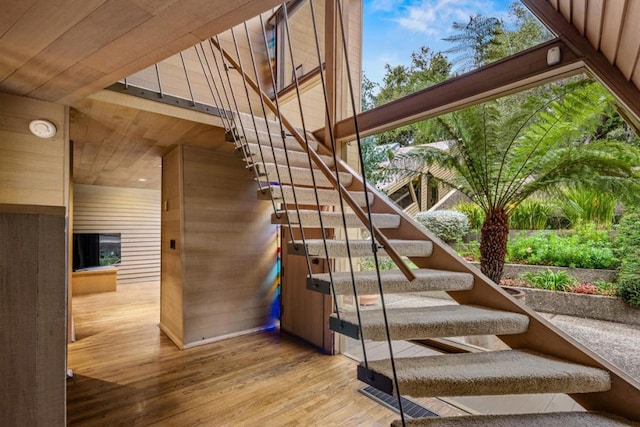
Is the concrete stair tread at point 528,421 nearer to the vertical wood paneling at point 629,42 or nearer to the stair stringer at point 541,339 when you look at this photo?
the stair stringer at point 541,339

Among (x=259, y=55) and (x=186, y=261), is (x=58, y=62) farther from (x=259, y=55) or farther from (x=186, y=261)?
(x=259, y=55)

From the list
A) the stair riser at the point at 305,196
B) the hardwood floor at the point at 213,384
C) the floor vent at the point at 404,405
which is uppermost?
the stair riser at the point at 305,196

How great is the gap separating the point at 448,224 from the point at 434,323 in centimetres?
176

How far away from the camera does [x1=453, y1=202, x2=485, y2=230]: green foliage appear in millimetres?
2955

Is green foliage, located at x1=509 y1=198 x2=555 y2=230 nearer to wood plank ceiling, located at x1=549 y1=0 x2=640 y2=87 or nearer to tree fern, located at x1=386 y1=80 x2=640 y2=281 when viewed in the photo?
tree fern, located at x1=386 y1=80 x2=640 y2=281

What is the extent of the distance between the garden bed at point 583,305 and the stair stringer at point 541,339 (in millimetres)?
843

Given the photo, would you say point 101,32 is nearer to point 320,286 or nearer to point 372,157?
point 320,286

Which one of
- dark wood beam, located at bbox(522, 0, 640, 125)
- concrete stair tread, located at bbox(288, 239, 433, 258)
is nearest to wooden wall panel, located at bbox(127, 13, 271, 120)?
concrete stair tread, located at bbox(288, 239, 433, 258)

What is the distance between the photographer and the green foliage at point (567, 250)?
227 cm

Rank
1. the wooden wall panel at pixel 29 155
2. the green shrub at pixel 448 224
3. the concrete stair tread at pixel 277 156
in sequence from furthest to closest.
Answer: the green shrub at pixel 448 224 < the concrete stair tread at pixel 277 156 < the wooden wall panel at pixel 29 155

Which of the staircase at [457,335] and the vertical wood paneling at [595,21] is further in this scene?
the vertical wood paneling at [595,21]

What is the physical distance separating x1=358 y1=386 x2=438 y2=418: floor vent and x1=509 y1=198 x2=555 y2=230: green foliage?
166 cm

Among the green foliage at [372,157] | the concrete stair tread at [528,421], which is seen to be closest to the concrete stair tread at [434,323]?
the concrete stair tread at [528,421]

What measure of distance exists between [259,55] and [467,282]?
166 inches
